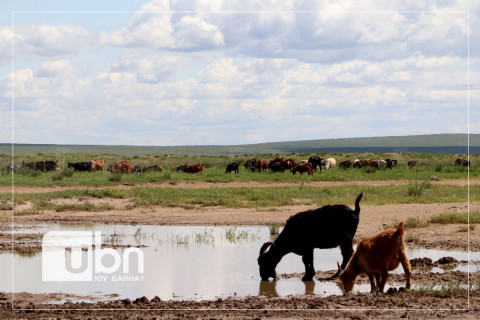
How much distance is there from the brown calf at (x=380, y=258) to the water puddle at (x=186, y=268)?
849 millimetres

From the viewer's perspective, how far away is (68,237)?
681 inches

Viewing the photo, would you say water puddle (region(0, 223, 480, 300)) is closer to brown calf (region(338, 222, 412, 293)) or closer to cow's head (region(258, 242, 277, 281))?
cow's head (region(258, 242, 277, 281))

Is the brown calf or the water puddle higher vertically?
the brown calf

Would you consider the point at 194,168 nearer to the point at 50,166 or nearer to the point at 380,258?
the point at 50,166

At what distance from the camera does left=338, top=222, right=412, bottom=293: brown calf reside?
9.21m

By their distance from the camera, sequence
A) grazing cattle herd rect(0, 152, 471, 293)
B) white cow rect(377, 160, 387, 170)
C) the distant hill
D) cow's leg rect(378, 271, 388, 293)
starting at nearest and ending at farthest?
1. grazing cattle herd rect(0, 152, 471, 293)
2. cow's leg rect(378, 271, 388, 293)
3. white cow rect(377, 160, 387, 170)
4. the distant hill

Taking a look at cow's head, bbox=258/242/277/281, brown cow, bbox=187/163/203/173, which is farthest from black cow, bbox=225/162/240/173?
cow's head, bbox=258/242/277/281

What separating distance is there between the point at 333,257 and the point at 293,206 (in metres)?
8.16

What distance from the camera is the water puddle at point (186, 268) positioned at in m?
11.3

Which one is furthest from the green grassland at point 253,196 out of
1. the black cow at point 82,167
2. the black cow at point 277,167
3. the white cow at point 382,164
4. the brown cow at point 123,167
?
the black cow at point 82,167

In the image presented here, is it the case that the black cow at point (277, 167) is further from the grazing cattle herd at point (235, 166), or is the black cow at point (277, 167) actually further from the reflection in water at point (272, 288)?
the reflection in water at point (272, 288)

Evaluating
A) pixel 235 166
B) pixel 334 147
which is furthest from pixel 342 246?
pixel 334 147

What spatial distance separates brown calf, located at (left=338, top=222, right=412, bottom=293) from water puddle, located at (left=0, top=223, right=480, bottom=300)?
2.78 feet

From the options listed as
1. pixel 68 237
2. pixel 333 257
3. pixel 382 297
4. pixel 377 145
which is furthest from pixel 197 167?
pixel 377 145
